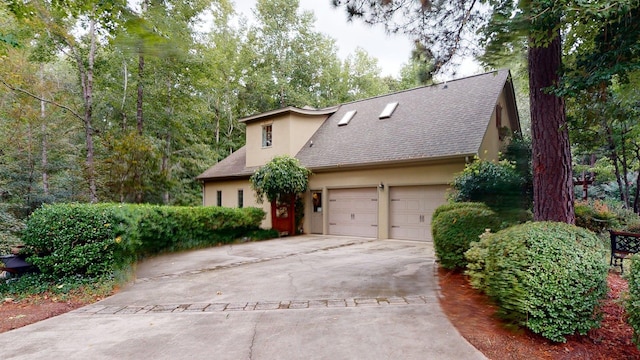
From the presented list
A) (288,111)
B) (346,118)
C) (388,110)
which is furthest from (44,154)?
(388,110)

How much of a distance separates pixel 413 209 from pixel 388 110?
4927mm

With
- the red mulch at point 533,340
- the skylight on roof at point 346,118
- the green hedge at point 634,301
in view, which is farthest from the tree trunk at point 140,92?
the green hedge at point 634,301

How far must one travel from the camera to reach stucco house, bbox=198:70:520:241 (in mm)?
10227

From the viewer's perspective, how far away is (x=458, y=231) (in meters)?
5.69

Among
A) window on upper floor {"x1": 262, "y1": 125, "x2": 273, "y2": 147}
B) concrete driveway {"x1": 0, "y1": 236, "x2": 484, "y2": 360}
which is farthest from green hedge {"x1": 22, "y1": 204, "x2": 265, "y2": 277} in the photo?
window on upper floor {"x1": 262, "y1": 125, "x2": 273, "y2": 147}

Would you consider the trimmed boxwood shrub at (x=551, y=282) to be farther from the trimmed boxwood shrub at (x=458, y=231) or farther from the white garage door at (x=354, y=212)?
the white garage door at (x=354, y=212)

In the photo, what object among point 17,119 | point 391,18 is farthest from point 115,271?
point 17,119

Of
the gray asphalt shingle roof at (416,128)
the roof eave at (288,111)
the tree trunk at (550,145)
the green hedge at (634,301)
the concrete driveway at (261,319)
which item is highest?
the roof eave at (288,111)

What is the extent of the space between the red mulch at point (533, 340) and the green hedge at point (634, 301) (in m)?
0.24

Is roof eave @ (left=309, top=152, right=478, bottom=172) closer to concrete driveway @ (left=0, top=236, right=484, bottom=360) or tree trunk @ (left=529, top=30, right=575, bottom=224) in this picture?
concrete driveway @ (left=0, top=236, right=484, bottom=360)

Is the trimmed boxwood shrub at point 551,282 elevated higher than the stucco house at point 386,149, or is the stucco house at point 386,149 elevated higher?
the stucco house at point 386,149

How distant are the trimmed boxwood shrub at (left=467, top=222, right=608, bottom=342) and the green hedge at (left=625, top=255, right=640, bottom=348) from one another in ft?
1.28

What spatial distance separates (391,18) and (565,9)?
2.82 metres

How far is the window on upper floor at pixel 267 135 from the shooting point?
15156mm
